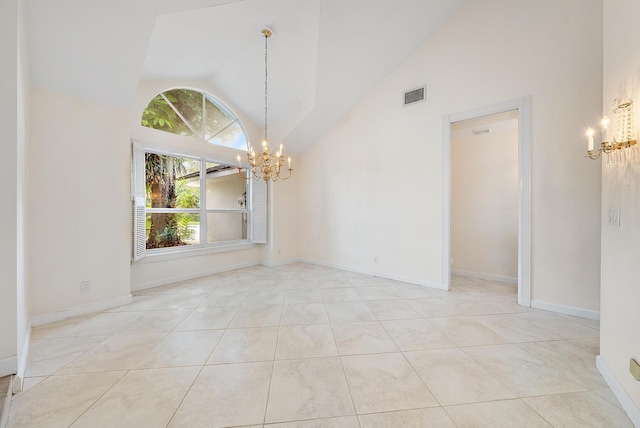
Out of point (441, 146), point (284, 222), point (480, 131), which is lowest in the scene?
point (284, 222)

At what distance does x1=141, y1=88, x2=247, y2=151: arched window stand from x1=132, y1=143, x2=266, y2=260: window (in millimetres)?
467

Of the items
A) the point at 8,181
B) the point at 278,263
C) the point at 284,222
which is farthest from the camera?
the point at 284,222

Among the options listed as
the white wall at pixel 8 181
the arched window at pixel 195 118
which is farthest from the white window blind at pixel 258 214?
the white wall at pixel 8 181

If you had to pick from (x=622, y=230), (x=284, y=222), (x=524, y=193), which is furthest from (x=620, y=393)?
(x=284, y=222)

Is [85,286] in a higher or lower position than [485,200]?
lower

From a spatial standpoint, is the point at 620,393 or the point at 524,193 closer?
the point at 620,393

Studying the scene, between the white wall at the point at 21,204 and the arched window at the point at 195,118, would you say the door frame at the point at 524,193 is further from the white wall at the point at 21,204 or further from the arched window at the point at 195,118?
the white wall at the point at 21,204

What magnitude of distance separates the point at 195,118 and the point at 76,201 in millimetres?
2340

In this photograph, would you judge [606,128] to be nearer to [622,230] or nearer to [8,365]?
[622,230]

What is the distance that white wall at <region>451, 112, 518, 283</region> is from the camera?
4062 millimetres

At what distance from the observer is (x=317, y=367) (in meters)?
1.79

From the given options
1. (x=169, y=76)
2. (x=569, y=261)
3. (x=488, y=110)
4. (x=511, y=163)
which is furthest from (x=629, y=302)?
(x=169, y=76)

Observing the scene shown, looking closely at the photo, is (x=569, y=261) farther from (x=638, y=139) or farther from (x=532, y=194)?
(x=638, y=139)

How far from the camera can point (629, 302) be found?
1.41 m
